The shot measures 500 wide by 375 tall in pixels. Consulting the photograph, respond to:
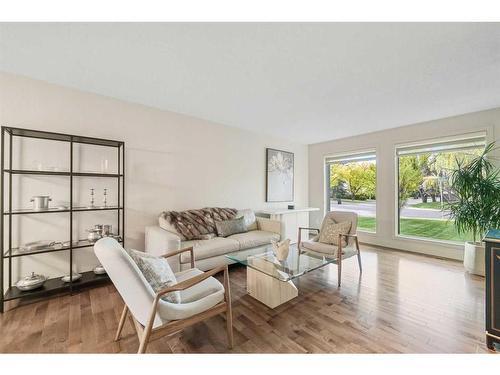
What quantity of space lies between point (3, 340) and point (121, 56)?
8.26 feet

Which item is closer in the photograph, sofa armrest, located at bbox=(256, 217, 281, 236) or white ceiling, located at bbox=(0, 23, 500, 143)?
white ceiling, located at bbox=(0, 23, 500, 143)

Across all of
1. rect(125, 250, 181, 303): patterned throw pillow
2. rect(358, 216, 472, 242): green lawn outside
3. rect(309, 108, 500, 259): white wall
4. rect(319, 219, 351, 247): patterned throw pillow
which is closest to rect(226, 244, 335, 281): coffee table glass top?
rect(319, 219, 351, 247): patterned throw pillow

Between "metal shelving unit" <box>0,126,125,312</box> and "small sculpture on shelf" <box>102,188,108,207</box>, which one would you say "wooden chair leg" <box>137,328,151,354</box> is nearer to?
"metal shelving unit" <box>0,126,125,312</box>

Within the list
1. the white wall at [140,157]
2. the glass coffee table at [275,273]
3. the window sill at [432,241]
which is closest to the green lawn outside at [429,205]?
the window sill at [432,241]

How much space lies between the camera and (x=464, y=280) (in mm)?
2625

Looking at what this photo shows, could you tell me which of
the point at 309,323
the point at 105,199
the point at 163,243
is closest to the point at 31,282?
the point at 105,199

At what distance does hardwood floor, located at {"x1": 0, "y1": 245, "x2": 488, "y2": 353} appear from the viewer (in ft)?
4.88

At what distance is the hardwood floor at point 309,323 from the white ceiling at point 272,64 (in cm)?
237

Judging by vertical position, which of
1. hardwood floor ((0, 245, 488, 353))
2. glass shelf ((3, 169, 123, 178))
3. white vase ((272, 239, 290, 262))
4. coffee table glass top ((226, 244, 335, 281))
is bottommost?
hardwood floor ((0, 245, 488, 353))

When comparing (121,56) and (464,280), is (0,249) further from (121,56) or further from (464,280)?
(464,280)

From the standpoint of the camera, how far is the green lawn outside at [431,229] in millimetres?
3538

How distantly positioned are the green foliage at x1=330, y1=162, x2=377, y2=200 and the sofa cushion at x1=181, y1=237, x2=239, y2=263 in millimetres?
3389

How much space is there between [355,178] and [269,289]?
3841 millimetres
